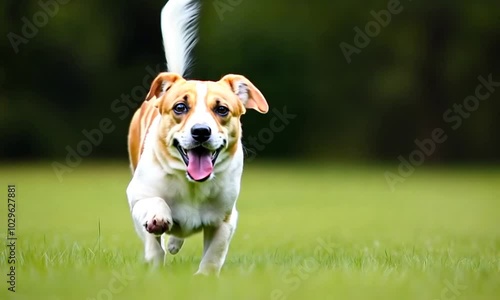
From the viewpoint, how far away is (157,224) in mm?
4668

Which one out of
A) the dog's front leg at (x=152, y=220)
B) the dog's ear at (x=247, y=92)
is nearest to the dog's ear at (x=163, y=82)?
the dog's ear at (x=247, y=92)

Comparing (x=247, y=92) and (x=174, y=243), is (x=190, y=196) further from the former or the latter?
(x=174, y=243)

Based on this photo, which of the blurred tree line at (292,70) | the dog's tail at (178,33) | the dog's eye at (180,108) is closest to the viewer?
the dog's eye at (180,108)

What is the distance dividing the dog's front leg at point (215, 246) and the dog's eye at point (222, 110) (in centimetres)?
65

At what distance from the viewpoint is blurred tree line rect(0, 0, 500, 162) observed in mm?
18906

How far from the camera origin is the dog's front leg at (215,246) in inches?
196

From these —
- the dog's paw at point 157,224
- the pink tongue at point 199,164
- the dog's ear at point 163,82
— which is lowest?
the dog's paw at point 157,224

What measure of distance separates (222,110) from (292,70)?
15800 mm

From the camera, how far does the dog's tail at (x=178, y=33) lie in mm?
6094

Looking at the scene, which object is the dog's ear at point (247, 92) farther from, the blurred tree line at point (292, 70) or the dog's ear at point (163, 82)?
the blurred tree line at point (292, 70)

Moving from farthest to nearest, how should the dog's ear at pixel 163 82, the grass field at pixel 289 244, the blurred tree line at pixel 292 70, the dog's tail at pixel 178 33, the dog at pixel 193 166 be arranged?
the blurred tree line at pixel 292 70 < the dog's tail at pixel 178 33 < the dog's ear at pixel 163 82 < the dog at pixel 193 166 < the grass field at pixel 289 244

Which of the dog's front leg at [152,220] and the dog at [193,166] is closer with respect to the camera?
the dog's front leg at [152,220]

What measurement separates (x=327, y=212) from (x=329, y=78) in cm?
1004

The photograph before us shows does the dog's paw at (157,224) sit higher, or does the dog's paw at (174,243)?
the dog's paw at (157,224)
